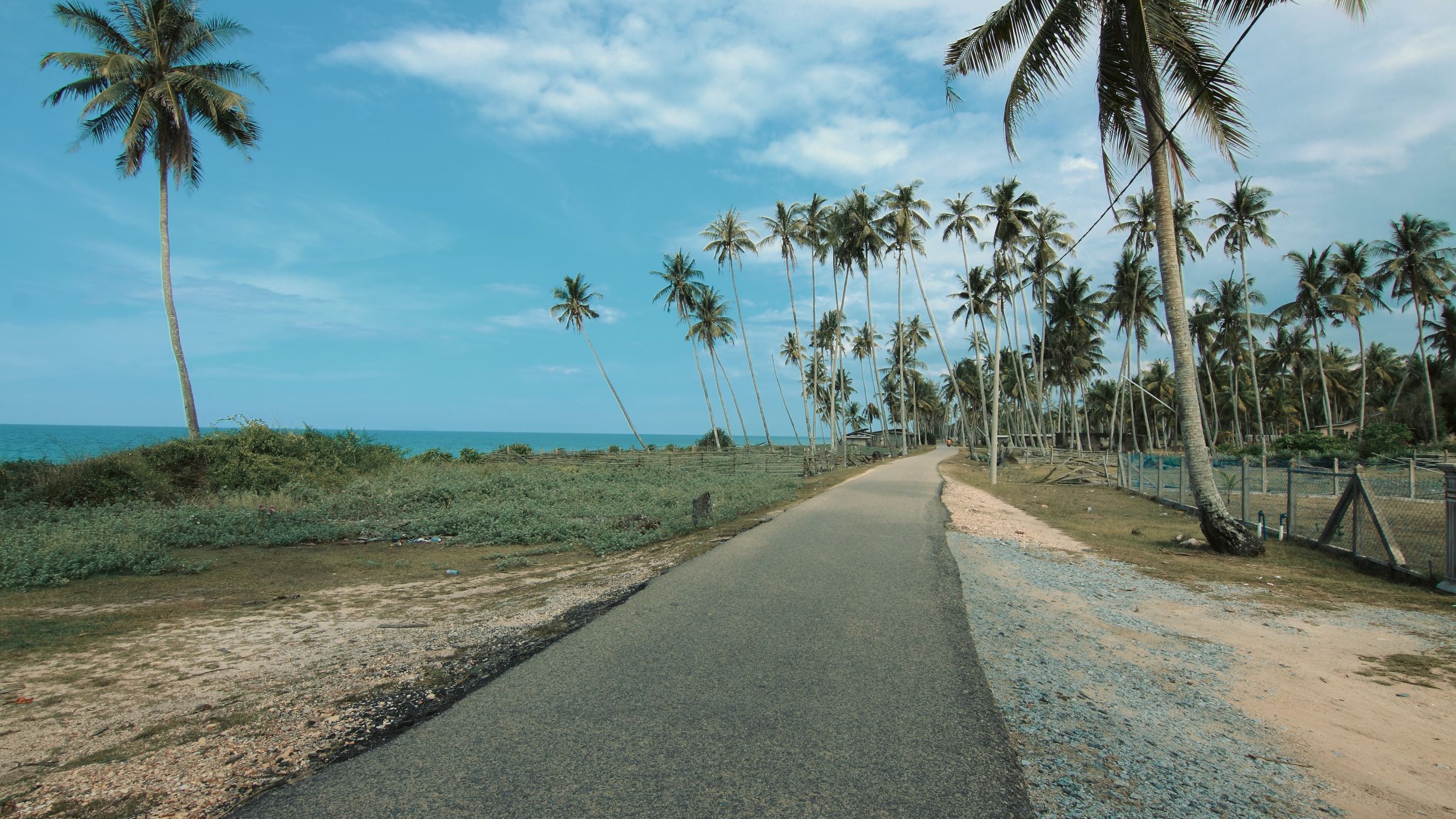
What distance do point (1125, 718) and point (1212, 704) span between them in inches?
33.3

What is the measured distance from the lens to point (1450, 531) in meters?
7.60

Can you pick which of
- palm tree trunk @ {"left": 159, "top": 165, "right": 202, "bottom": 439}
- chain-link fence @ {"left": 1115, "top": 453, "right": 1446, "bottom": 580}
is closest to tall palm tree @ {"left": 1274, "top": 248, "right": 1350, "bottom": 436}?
chain-link fence @ {"left": 1115, "top": 453, "right": 1446, "bottom": 580}

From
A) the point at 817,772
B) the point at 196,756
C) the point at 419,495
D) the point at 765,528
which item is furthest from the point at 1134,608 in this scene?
the point at 419,495

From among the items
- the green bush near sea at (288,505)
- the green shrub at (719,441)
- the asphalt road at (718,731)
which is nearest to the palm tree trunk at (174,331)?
the green bush near sea at (288,505)

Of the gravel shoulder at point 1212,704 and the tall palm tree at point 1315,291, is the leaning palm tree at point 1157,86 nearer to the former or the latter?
the gravel shoulder at point 1212,704

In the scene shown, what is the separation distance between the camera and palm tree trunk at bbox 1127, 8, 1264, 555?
10.6 metres

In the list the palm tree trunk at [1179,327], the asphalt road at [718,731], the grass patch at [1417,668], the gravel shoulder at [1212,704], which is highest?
the palm tree trunk at [1179,327]

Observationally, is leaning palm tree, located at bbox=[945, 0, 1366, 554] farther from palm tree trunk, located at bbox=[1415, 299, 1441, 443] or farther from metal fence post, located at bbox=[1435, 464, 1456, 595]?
palm tree trunk, located at bbox=[1415, 299, 1441, 443]

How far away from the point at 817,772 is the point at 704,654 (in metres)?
1.97

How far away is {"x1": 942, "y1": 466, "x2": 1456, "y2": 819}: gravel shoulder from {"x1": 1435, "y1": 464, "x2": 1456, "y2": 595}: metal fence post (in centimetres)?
134

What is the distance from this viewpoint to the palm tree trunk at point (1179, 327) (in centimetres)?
1059

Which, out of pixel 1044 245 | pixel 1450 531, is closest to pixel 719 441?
pixel 1044 245

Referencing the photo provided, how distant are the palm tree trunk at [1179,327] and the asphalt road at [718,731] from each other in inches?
260

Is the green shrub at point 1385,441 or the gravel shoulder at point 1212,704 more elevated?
the green shrub at point 1385,441
